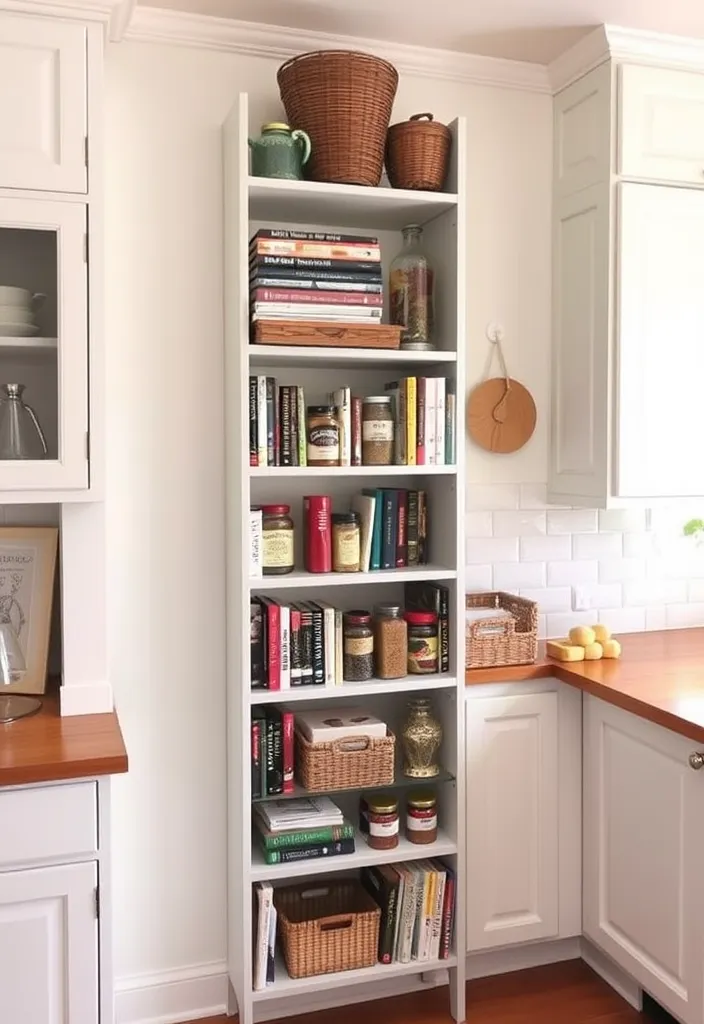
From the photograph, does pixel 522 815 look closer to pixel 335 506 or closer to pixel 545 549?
pixel 545 549

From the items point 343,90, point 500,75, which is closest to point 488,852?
point 343,90

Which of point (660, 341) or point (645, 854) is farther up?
point (660, 341)

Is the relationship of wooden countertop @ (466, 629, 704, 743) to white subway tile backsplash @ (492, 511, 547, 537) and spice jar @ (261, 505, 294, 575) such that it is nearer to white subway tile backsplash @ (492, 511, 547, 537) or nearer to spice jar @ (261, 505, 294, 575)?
white subway tile backsplash @ (492, 511, 547, 537)

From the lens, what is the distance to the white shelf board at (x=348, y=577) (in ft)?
7.56

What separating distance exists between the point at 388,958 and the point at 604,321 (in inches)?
67.1

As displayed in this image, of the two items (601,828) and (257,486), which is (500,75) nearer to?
(257,486)

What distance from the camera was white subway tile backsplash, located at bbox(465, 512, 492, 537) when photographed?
108 inches

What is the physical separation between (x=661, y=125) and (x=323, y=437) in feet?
3.99

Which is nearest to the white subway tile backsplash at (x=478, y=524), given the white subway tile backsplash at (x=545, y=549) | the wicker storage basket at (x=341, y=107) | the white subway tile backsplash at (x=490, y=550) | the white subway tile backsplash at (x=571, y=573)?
the white subway tile backsplash at (x=490, y=550)

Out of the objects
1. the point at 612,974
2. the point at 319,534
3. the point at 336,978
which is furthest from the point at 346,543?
the point at 612,974

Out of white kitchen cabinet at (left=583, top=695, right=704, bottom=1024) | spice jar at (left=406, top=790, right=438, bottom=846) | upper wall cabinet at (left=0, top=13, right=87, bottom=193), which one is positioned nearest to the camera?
upper wall cabinet at (left=0, top=13, right=87, bottom=193)

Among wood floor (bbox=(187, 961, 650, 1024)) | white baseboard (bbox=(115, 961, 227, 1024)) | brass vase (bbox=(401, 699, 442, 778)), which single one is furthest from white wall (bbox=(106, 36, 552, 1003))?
brass vase (bbox=(401, 699, 442, 778))

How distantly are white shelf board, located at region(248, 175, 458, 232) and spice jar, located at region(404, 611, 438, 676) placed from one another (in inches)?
39.8

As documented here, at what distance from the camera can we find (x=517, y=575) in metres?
2.82
